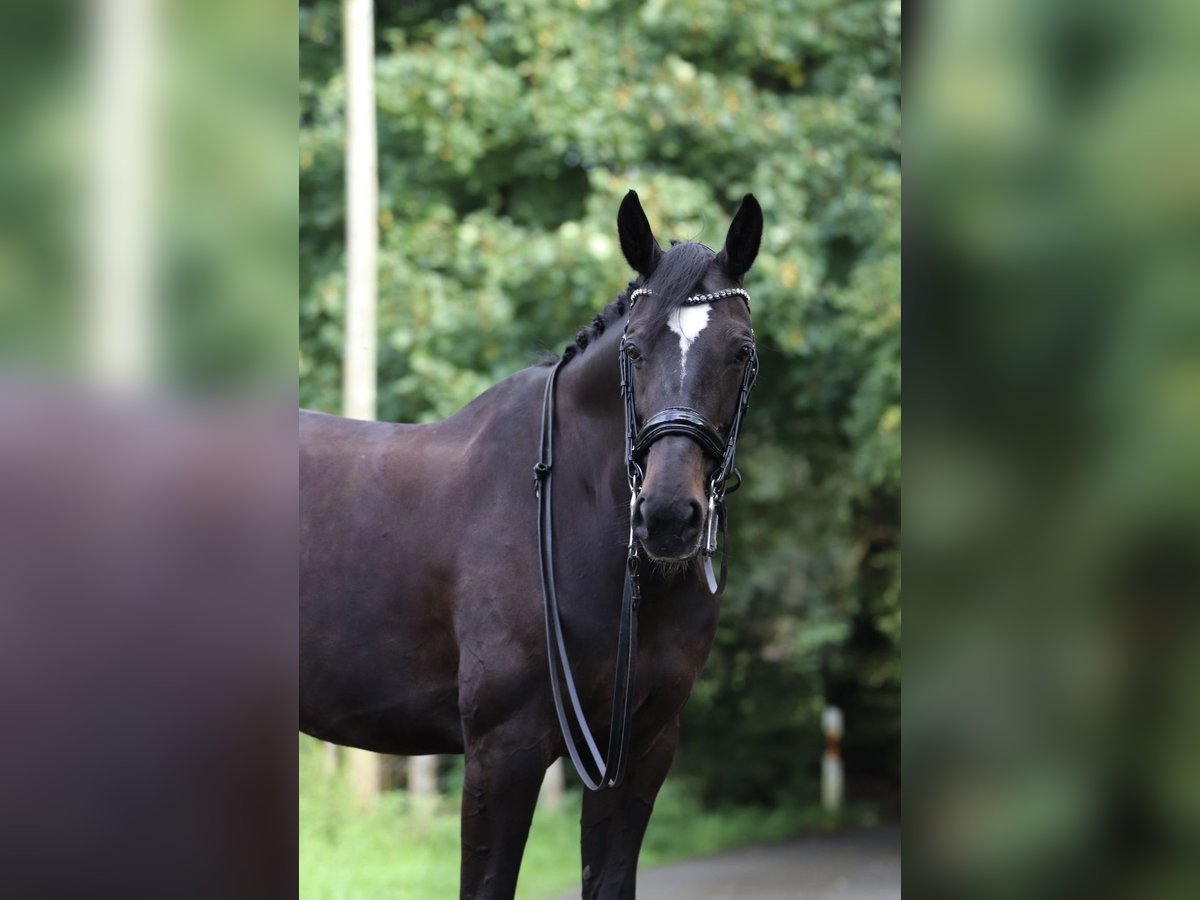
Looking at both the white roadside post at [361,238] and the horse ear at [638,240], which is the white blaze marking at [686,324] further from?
the white roadside post at [361,238]

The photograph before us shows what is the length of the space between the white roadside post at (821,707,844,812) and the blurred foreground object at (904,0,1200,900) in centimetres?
986

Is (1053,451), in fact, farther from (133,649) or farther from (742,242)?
(742,242)

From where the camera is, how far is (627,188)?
316 inches

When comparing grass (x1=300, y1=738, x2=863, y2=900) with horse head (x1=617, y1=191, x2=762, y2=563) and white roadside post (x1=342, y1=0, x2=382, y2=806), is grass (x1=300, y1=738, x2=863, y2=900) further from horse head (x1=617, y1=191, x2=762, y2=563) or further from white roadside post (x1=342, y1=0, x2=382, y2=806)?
horse head (x1=617, y1=191, x2=762, y2=563)

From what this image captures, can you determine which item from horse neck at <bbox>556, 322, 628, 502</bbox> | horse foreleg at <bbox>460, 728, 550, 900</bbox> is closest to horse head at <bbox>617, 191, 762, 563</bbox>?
horse neck at <bbox>556, 322, 628, 502</bbox>

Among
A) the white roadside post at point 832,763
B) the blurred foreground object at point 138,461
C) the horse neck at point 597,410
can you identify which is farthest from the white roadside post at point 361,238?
the blurred foreground object at point 138,461

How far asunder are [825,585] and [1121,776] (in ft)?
34.1

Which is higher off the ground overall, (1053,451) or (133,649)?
(1053,451)

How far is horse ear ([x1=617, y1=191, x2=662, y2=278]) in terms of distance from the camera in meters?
3.41

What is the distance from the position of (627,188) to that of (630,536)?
5077 mm

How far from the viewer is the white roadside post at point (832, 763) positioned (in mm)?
→ 10664

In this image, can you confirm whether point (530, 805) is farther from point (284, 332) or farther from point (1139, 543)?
point (1139, 543)

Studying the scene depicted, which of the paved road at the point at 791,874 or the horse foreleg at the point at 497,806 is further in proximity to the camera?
the paved road at the point at 791,874

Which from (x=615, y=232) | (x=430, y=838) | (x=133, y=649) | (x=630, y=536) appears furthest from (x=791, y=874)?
(x=133, y=649)
